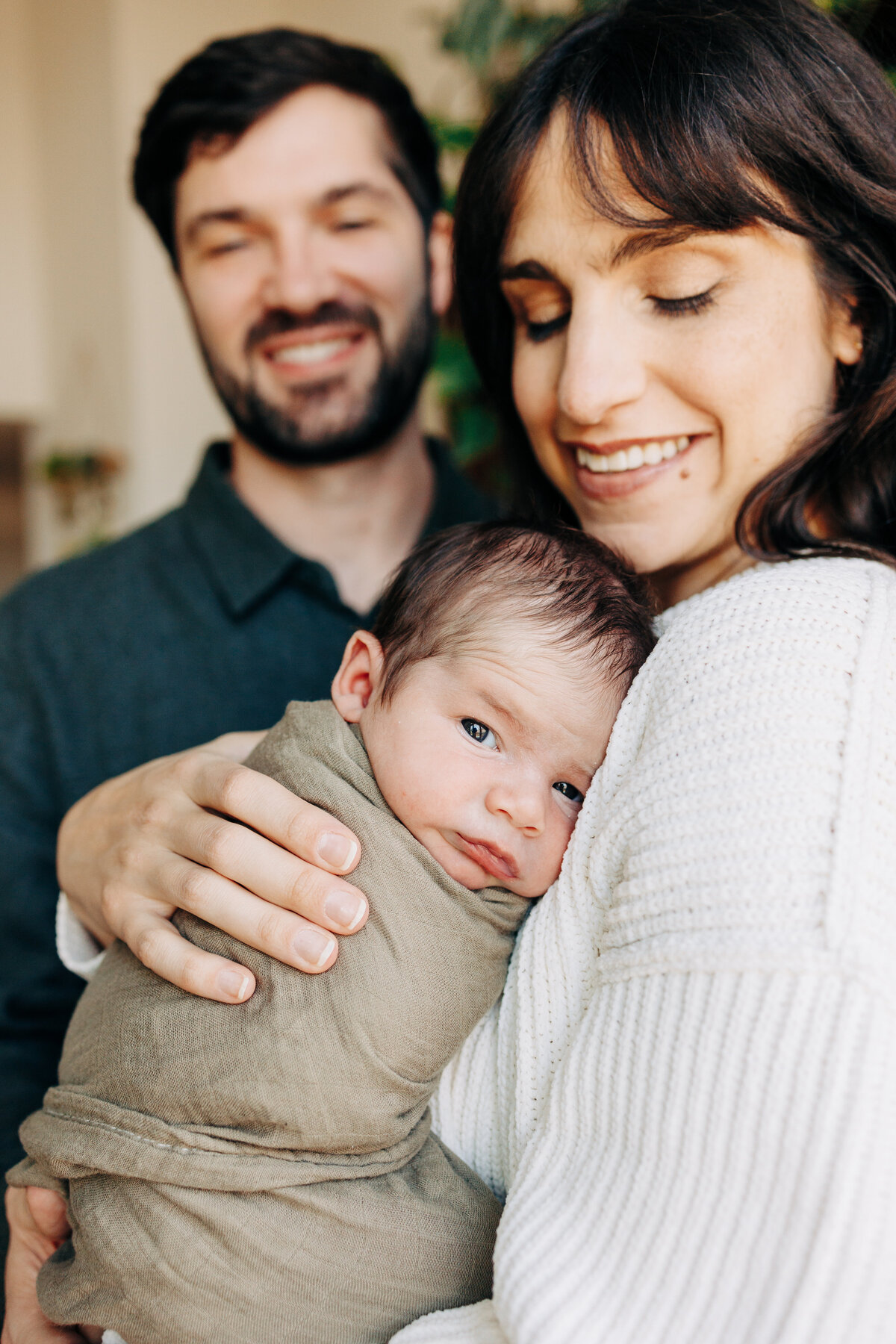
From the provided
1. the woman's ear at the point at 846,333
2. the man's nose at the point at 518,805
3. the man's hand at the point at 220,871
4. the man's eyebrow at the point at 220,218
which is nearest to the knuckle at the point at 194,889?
the man's hand at the point at 220,871

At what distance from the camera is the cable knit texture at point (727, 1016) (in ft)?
2.21

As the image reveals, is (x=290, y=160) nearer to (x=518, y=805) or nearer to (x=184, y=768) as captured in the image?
(x=184, y=768)

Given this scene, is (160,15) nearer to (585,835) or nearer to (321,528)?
(321,528)

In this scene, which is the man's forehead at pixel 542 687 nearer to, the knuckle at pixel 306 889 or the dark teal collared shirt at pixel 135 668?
the knuckle at pixel 306 889

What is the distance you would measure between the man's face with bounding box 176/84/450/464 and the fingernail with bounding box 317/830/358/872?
1.36 m

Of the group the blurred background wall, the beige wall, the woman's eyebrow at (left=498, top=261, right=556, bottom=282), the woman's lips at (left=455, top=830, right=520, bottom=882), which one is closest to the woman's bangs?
the woman's eyebrow at (left=498, top=261, right=556, bottom=282)

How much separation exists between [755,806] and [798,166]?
2.50ft

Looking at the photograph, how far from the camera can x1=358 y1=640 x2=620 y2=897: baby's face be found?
1037 millimetres

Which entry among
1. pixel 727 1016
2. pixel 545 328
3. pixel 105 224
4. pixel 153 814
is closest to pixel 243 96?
pixel 545 328

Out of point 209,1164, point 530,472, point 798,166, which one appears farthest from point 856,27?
point 209,1164

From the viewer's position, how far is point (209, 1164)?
94 cm

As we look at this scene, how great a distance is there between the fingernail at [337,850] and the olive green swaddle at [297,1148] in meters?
0.02

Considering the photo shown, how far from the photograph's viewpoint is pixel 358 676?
1.24 meters

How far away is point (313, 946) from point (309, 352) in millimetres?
1595
